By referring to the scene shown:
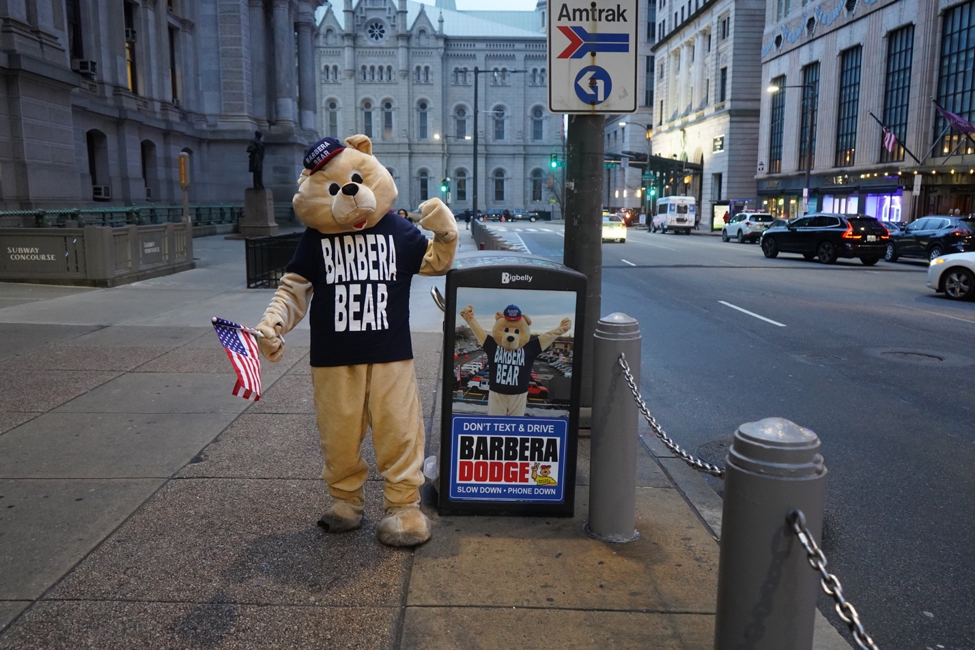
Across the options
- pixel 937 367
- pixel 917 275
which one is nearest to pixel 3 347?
pixel 937 367

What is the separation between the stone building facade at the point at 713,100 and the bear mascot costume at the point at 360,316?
56736 mm

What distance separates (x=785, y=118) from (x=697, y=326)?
4676 centimetres

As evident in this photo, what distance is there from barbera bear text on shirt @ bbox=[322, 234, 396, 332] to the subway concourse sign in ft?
6.47

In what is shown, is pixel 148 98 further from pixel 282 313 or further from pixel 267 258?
pixel 282 313

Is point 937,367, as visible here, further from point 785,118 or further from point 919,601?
point 785,118

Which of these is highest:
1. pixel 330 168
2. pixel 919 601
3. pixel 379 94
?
pixel 379 94

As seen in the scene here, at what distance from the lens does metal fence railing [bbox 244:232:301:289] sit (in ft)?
49.3

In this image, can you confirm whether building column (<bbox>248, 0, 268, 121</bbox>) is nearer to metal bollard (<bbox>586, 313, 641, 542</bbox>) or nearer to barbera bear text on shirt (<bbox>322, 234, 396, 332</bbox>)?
barbera bear text on shirt (<bbox>322, 234, 396, 332</bbox>)

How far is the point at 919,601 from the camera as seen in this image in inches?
143

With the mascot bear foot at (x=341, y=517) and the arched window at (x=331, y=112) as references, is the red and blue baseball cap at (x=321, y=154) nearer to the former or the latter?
the mascot bear foot at (x=341, y=517)

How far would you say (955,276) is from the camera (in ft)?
48.9

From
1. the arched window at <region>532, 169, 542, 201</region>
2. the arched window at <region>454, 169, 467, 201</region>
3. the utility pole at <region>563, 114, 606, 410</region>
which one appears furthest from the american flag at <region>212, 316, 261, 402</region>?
the arched window at <region>532, 169, 542, 201</region>

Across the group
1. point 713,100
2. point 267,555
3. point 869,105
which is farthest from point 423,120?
point 267,555

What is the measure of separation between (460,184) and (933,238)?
239 feet
